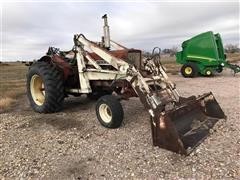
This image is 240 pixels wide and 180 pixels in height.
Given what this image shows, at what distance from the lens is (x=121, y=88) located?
6.46 metres

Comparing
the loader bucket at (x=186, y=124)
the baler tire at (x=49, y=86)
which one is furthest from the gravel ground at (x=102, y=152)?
the baler tire at (x=49, y=86)

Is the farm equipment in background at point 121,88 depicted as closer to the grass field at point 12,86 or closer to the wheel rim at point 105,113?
the wheel rim at point 105,113

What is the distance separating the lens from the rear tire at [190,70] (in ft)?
48.0

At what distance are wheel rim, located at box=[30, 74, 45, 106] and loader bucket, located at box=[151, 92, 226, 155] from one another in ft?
12.7

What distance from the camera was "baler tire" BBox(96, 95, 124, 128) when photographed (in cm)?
551

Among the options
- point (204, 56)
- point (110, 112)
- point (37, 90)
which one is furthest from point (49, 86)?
point (204, 56)

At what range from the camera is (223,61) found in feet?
45.9

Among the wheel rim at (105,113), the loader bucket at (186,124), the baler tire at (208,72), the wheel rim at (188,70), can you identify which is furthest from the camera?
the wheel rim at (188,70)

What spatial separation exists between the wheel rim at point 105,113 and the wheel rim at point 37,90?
8.20ft

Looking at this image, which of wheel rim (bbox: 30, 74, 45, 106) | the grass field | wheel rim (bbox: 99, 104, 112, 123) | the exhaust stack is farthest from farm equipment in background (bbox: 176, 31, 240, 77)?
wheel rim (bbox: 99, 104, 112, 123)

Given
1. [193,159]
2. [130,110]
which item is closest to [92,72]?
[130,110]

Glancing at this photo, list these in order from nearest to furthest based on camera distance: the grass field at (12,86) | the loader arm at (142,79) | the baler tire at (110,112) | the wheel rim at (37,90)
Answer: the loader arm at (142,79), the baler tire at (110,112), the wheel rim at (37,90), the grass field at (12,86)

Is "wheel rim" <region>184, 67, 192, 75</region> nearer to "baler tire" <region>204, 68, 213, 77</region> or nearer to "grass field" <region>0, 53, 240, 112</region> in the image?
"baler tire" <region>204, 68, 213, 77</region>

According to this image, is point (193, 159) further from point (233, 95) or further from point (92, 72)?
point (233, 95)
